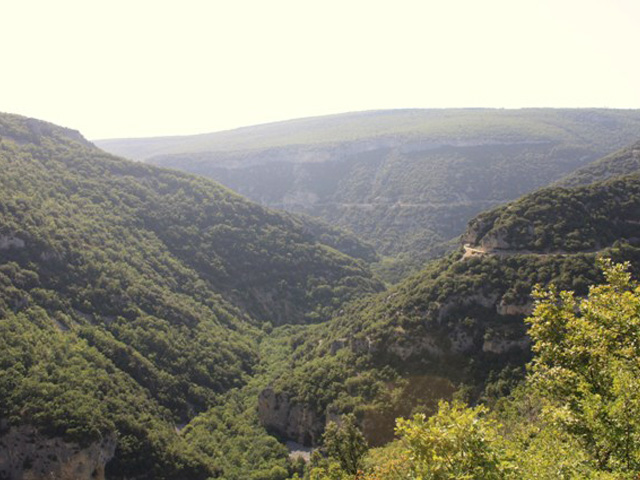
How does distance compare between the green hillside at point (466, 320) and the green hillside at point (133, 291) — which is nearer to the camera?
the green hillside at point (466, 320)

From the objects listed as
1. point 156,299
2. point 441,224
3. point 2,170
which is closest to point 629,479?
point 156,299

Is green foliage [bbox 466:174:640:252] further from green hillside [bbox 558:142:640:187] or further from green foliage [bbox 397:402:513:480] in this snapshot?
green hillside [bbox 558:142:640:187]

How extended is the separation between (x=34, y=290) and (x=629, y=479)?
7566 centimetres

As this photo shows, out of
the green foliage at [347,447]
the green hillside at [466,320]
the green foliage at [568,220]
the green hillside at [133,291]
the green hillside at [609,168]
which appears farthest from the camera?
the green hillside at [609,168]

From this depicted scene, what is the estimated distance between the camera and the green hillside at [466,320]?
53656 mm

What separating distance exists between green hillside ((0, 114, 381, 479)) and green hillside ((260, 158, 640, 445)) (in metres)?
11.3

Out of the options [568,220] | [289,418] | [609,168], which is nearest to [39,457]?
[289,418]

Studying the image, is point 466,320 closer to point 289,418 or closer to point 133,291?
point 289,418

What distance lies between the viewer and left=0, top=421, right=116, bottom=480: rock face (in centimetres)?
4719

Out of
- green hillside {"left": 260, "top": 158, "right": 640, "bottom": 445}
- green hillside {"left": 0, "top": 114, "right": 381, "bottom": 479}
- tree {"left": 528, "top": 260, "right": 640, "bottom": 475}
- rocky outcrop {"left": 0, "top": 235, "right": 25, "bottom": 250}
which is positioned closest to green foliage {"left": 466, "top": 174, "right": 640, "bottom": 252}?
green hillside {"left": 260, "top": 158, "right": 640, "bottom": 445}

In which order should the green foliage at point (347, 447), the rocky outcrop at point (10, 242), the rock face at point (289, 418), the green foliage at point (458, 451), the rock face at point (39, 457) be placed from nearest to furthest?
the green foliage at point (458, 451) < the green foliage at point (347, 447) < the rock face at point (39, 457) < the rock face at point (289, 418) < the rocky outcrop at point (10, 242)

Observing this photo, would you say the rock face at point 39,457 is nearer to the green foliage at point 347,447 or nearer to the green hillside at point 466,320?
the green hillside at point 466,320

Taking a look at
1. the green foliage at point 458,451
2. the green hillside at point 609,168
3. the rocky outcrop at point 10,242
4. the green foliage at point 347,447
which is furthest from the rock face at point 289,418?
the green hillside at point 609,168

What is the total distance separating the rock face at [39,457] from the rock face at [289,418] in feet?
77.0
